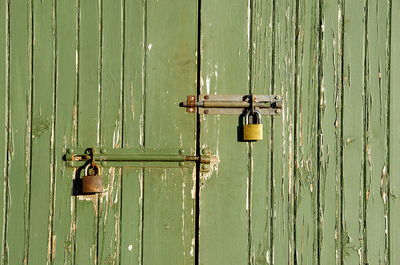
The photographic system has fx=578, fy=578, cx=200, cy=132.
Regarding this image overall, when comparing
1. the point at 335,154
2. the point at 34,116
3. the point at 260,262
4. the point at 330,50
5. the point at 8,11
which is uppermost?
the point at 8,11

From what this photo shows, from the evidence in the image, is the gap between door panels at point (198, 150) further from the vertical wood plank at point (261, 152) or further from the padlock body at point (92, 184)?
the padlock body at point (92, 184)

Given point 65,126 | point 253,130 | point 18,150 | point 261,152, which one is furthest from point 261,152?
point 18,150

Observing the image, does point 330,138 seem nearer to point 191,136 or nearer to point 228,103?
point 228,103

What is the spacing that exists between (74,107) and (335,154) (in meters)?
1.04

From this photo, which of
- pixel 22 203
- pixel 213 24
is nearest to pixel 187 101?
pixel 213 24

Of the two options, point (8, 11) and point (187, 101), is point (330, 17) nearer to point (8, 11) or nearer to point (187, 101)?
point (187, 101)

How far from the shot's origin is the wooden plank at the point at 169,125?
7.38 ft

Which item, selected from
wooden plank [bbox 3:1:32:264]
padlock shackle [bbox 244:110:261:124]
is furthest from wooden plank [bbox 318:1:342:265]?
wooden plank [bbox 3:1:32:264]

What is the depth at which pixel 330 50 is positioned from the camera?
2.29m

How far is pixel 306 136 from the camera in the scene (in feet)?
7.46

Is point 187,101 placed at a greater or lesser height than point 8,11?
lesser

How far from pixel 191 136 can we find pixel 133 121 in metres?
0.23

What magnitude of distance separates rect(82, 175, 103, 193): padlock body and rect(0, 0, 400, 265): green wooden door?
83 millimetres
